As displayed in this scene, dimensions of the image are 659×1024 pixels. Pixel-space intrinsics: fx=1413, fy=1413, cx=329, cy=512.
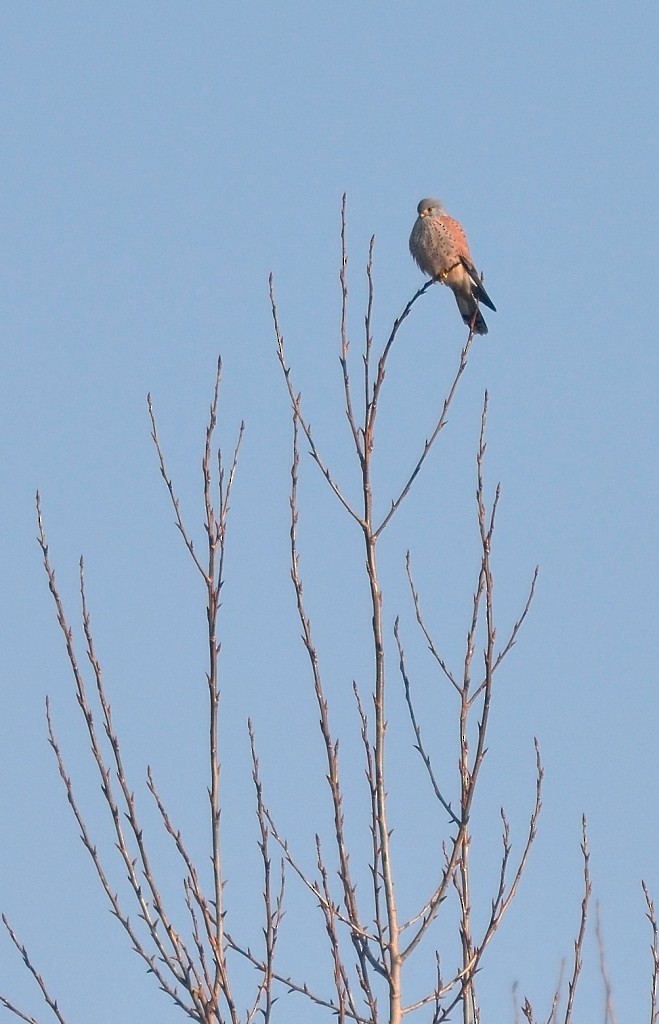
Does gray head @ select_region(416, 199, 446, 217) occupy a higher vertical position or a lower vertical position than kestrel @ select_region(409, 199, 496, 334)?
higher

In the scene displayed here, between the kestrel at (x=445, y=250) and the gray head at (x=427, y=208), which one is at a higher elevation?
the gray head at (x=427, y=208)

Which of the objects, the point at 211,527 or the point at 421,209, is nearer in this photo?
the point at 211,527

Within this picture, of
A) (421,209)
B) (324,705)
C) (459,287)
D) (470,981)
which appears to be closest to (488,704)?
(324,705)

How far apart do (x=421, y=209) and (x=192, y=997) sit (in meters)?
6.51

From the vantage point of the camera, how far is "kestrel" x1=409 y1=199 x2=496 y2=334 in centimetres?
817

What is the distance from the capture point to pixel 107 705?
3195 millimetres

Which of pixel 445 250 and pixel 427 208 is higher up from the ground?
pixel 427 208

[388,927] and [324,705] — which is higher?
[324,705]

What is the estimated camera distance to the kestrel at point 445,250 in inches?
322

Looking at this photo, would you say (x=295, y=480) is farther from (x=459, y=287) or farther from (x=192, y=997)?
(x=459, y=287)

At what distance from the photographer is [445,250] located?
851cm

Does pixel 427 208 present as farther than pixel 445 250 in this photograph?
Yes

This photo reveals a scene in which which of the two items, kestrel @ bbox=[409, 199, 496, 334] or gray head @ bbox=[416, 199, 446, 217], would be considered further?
gray head @ bbox=[416, 199, 446, 217]

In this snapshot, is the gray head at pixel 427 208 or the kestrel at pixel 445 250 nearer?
the kestrel at pixel 445 250
